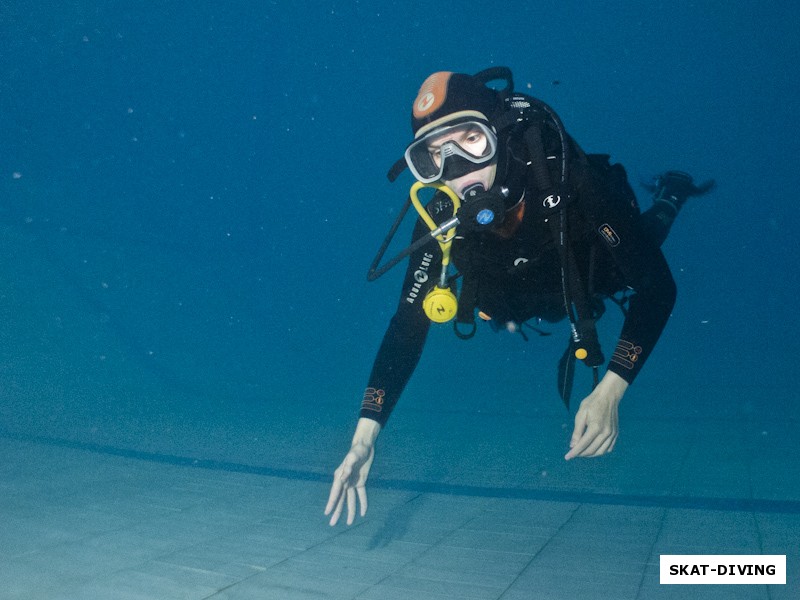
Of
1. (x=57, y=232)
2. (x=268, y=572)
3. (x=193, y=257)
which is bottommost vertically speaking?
(x=268, y=572)

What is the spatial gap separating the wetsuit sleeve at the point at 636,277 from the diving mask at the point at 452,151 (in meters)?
0.54

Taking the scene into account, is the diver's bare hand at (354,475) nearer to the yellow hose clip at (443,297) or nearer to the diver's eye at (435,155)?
the yellow hose clip at (443,297)

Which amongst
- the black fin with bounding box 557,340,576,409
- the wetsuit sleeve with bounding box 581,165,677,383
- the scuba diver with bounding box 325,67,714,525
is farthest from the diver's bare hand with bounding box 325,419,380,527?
the wetsuit sleeve with bounding box 581,165,677,383

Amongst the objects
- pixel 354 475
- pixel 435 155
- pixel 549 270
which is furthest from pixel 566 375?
pixel 435 155

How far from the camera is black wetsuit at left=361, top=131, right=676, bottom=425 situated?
8.08ft

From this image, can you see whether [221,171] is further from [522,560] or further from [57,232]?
[522,560]

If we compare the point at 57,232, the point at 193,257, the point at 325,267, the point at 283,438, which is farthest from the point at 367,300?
the point at 283,438

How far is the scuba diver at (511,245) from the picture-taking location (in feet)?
8.11

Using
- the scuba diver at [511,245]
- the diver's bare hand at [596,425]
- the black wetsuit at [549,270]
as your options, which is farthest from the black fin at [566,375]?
the diver's bare hand at [596,425]

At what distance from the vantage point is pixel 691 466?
6.33 metres

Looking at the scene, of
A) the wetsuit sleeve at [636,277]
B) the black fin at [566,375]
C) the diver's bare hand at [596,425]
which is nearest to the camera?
the diver's bare hand at [596,425]

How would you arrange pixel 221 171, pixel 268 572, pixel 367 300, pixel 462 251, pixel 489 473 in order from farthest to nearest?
pixel 367 300 < pixel 221 171 < pixel 489 473 < pixel 268 572 < pixel 462 251

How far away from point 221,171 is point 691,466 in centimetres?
5432

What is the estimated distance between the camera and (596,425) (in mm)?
2111
